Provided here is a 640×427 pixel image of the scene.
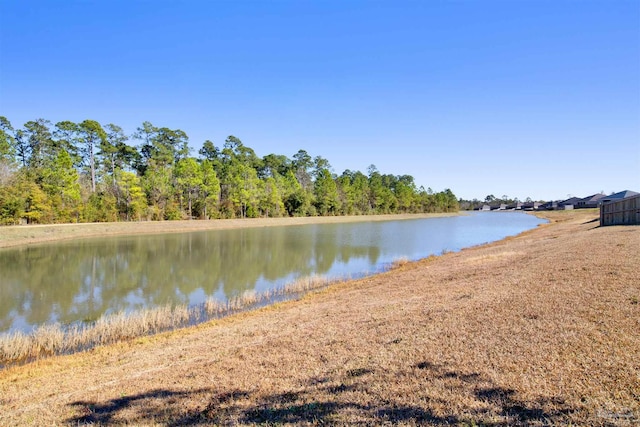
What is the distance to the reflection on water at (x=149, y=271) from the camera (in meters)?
13.1

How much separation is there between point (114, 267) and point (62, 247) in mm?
12294

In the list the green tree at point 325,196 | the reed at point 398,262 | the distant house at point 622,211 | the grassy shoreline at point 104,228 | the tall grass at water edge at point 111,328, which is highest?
the green tree at point 325,196

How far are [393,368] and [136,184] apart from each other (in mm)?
51370

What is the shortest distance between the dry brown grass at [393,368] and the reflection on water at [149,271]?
5.60m

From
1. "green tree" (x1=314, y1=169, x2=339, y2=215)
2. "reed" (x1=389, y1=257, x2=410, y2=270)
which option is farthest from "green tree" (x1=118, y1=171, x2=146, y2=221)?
"reed" (x1=389, y1=257, x2=410, y2=270)

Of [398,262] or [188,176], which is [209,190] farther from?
[398,262]

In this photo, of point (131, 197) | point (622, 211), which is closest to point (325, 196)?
point (131, 197)

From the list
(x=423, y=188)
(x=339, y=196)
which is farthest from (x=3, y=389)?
(x=423, y=188)

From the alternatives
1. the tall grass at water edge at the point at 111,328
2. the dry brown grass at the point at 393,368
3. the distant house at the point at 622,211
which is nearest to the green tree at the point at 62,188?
the tall grass at water edge at the point at 111,328

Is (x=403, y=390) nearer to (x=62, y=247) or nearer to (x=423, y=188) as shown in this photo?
(x=62, y=247)

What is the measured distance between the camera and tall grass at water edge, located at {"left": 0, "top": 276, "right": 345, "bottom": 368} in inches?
343

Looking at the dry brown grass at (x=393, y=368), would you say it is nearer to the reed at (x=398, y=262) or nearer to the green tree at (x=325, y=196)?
the reed at (x=398, y=262)

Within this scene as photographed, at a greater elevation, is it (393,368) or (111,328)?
(393,368)

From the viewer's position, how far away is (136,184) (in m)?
48.7
